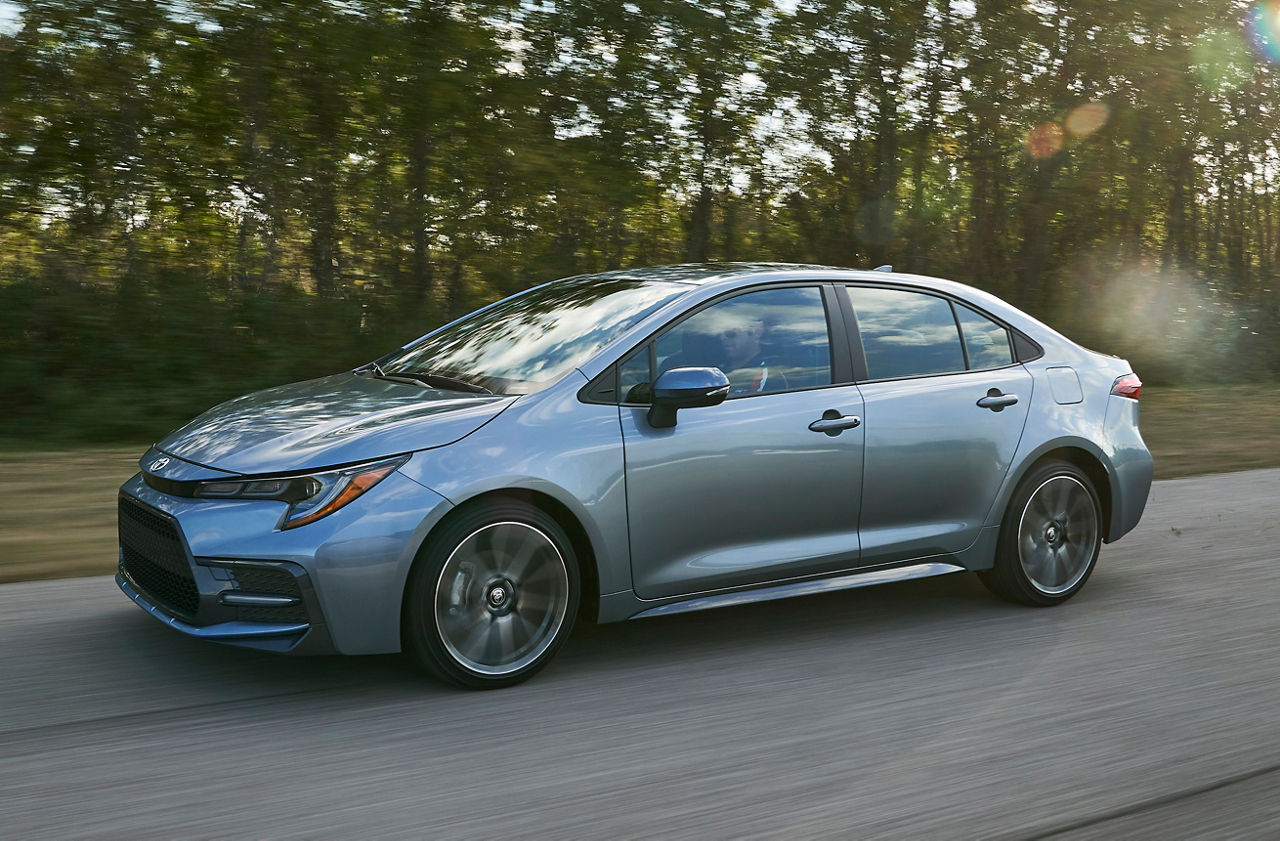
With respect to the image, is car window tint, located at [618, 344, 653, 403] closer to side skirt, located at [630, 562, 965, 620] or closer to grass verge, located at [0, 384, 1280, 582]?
side skirt, located at [630, 562, 965, 620]

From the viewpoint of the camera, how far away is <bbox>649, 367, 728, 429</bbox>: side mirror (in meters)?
5.03

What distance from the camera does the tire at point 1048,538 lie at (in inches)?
242

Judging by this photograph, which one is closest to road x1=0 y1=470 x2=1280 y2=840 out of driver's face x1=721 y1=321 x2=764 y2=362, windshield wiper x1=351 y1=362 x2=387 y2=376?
driver's face x1=721 y1=321 x2=764 y2=362

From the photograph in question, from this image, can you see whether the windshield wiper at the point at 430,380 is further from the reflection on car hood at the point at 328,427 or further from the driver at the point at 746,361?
the driver at the point at 746,361

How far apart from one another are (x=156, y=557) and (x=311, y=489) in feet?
2.47

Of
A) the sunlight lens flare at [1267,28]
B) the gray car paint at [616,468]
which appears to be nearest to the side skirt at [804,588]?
the gray car paint at [616,468]

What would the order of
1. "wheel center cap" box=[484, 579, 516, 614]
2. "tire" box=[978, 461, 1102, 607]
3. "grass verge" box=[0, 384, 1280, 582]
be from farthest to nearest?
"grass verge" box=[0, 384, 1280, 582]
"tire" box=[978, 461, 1102, 607]
"wheel center cap" box=[484, 579, 516, 614]

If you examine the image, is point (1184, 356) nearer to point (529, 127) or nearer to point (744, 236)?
point (744, 236)

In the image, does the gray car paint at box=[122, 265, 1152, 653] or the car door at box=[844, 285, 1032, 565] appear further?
the car door at box=[844, 285, 1032, 565]

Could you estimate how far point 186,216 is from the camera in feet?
42.4

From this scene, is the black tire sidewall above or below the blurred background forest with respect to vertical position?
below

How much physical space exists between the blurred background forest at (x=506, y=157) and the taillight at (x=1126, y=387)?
27.1 ft

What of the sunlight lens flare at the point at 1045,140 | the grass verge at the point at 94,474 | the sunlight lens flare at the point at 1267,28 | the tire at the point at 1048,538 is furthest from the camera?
the sunlight lens flare at the point at 1267,28

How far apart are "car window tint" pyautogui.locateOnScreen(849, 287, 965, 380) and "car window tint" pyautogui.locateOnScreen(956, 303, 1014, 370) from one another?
0.06 meters
